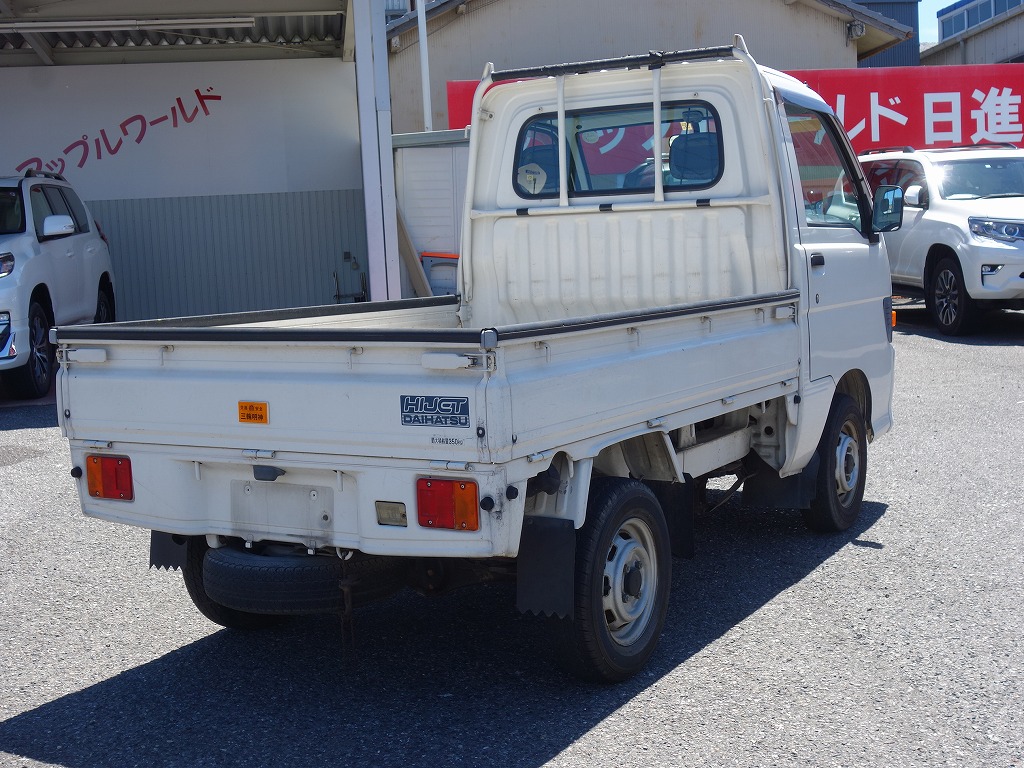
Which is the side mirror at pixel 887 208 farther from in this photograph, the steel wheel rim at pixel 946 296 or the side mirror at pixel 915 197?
the steel wheel rim at pixel 946 296

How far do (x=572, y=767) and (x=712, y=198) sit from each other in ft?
9.76

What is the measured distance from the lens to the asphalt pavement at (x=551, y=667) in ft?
12.4

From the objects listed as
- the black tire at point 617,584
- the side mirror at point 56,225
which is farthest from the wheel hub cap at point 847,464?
the side mirror at point 56,225

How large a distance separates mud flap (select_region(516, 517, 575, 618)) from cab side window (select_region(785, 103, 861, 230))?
2565 millimetres

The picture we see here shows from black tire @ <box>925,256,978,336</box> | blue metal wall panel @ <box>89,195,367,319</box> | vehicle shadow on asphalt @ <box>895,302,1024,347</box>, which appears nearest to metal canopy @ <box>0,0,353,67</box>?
blue metal wall panel @ <box>89,195,367,319</box>

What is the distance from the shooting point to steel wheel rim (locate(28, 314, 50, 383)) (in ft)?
35.1

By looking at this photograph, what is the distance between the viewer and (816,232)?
5750 mm

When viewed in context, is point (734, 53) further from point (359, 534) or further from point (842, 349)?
point (359, 534)

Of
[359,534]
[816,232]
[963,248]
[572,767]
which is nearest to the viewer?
[572,767]

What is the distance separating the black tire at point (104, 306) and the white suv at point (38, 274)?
25cm

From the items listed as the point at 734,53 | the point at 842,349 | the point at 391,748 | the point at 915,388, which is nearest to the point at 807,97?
the point at 734,53

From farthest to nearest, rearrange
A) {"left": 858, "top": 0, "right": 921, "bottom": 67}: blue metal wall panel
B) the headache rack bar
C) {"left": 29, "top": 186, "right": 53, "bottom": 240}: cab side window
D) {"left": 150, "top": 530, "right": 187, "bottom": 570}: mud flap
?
{"left": 858, "top": 0, "right": 921, "bottom": 67}: blue metal wall panel, {"left": 29, "top": 186, "right": 53, "bottom": 240}: cab side window, the headache rack bar, {"left": 150, "top": 530, "right": 187, "bottom": 570}: mud flap

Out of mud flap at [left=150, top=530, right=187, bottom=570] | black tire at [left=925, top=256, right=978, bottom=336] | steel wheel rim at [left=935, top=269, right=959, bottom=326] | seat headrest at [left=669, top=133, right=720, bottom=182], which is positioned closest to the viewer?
mud flap at [left=150, top=530, right=187, bottom=570]

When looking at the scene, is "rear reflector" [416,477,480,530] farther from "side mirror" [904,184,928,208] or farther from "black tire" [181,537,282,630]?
"side mirror" [904,184,928,208]
